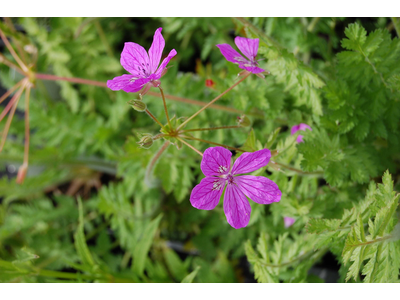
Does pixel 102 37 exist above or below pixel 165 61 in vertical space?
above

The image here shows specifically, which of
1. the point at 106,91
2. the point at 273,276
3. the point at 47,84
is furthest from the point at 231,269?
the point at 47,84

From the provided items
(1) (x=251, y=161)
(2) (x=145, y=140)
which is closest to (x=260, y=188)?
(1) (x=251, y=161)

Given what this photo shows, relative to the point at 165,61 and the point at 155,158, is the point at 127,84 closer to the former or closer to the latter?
the point at 165,61

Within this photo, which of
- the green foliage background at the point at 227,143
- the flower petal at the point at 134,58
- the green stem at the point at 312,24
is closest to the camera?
the flower petal at the point at 134,58

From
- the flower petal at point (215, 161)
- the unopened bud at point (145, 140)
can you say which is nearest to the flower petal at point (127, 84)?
the unopened bud at point (145, 140)

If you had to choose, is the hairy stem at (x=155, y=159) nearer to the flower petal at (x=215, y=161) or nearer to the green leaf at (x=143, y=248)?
the flower petal at (x=215, y=161)

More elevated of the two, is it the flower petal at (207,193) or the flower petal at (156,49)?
the flower petal at (156,49)
